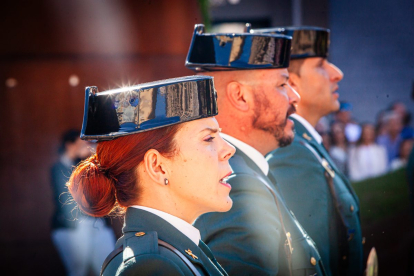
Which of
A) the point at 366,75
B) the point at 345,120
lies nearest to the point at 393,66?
the point at 366,75

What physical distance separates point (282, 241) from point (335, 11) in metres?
8.78

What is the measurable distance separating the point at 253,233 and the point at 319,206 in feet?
3.17

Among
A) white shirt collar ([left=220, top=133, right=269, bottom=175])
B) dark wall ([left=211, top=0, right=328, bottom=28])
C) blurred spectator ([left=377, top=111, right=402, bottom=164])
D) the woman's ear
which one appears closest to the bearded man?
white shirt collar ([left=220, top=133, right=269, bottom=175])

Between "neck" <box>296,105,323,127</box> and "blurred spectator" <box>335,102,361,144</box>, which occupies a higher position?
"neck" <box>296,105,323,127</box>

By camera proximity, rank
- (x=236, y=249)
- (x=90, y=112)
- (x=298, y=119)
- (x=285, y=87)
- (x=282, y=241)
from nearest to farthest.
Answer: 1. (x=90, y=112)
2. (x=236, y=249)
3. (x=282, y=241)
4. (x=285, y=87)
5. (x=298, y=119)

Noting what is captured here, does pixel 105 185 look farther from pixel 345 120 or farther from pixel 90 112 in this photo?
pixel 345 120

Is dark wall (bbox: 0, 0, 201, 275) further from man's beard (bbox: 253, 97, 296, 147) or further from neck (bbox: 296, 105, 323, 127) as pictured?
man's beard (bbox: 253, 97, 296, 147)

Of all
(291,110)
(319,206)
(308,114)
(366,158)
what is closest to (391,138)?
(366,158)

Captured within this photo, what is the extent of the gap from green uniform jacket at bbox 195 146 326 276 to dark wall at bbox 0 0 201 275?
2.92m

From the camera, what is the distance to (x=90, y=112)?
1.61m

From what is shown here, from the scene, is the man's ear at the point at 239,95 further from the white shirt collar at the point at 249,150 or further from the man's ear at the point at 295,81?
the man's ear at the point at 295,81

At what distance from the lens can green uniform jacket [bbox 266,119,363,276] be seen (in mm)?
2785

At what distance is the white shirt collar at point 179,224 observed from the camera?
161cm

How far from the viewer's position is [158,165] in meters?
1.62
